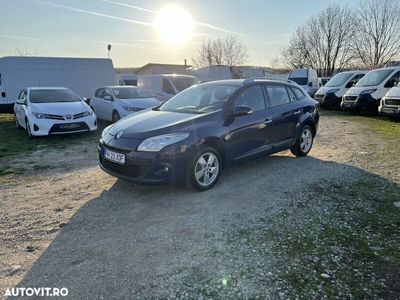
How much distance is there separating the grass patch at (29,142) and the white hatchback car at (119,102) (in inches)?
38.3

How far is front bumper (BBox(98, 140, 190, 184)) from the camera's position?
14.4 ft

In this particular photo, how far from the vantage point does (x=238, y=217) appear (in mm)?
4004

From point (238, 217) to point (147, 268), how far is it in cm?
141

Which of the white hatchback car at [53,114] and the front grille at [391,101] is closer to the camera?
the white hatchback car at [53,114]

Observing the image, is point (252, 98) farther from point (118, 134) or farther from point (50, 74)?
point (50, 74)

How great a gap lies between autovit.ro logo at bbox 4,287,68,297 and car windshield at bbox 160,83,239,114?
322 cm

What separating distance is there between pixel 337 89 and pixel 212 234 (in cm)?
1641

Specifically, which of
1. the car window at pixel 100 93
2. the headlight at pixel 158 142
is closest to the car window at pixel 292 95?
the headlight at pixel 158 142

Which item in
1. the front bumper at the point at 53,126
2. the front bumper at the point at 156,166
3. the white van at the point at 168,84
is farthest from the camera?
the white van at the point at 168,84

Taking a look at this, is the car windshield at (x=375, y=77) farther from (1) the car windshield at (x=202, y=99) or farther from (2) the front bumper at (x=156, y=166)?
(2) the front bumper at (x=156, y=166)

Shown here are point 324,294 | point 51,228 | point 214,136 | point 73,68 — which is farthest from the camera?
point 73,68

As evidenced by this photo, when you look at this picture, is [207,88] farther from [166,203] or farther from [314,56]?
[314,56]

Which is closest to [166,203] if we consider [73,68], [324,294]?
[324,294]

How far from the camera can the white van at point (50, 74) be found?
1566 centimetres
